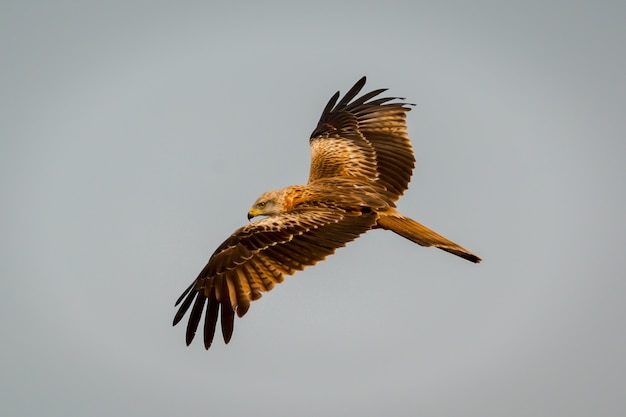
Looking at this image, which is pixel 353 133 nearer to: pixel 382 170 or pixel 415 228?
pixel 382 170

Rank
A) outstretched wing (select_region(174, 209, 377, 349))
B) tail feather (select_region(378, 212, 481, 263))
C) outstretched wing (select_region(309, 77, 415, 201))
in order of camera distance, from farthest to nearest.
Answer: outstretched wing (select_region(309, 77, 415, 201))
tail feather (select_region(378, 212, 481, 263))
outstretched wing (select_region(174, 209, 377, 349))

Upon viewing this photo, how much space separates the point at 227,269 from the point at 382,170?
4448mm

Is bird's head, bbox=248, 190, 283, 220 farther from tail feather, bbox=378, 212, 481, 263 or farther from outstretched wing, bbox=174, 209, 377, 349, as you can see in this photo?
tail feather, bbox=378, 212, 481, 263

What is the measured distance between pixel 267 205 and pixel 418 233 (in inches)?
90.9

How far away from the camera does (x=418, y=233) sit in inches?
564

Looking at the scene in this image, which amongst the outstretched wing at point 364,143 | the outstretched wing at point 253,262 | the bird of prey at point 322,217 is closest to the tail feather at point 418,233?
the bird of prey at point 322,217

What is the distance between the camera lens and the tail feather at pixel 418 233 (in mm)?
14078

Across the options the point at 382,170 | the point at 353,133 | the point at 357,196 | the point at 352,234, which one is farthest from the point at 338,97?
the point at 352,234

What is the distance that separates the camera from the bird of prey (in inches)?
513

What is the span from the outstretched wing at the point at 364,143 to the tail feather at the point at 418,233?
58.9 inches

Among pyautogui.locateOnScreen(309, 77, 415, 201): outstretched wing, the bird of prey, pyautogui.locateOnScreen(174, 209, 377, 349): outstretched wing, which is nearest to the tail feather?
the bird of prey

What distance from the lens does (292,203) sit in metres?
14.9

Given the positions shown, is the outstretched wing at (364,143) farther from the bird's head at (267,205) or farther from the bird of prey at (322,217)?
the bird's head at (267,205)

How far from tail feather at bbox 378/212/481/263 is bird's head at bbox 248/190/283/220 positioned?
154cm
